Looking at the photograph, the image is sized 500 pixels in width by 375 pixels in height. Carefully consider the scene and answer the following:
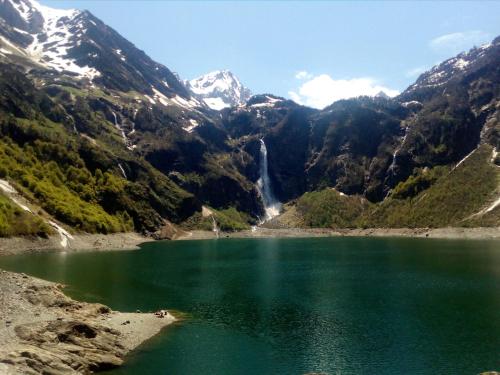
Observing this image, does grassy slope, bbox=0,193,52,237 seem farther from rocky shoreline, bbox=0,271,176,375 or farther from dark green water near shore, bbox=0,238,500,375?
rocky shoreline, bbox=0,271,176,375

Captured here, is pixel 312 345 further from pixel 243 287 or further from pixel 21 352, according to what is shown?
pixel 243 287

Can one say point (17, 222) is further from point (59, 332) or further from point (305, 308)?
point (59, 332)

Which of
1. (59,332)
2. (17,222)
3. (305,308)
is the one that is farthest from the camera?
(17,222)

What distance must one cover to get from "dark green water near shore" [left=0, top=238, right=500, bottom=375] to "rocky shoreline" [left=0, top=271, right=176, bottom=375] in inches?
144

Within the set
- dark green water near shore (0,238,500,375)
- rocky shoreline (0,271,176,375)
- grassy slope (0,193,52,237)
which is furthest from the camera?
grassy slope (0,193,52,237)

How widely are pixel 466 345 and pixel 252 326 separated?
33870mm

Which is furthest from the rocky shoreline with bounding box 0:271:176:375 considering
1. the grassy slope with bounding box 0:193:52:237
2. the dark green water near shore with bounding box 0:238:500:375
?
the grassy slope with bounding box 0:193:52:237

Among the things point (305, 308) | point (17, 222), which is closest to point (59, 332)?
point (305, 308)

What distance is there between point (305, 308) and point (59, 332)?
49.4 meters

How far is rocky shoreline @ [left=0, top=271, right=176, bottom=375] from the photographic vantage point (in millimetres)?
54750

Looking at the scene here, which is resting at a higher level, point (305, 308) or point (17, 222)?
point (17, 222)

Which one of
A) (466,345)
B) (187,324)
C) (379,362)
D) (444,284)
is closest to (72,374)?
(187,324)

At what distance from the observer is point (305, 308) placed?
9675 cm

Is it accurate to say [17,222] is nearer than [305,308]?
No
